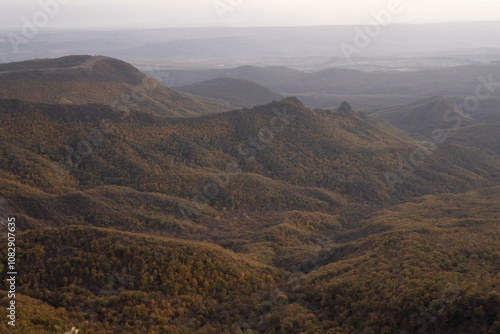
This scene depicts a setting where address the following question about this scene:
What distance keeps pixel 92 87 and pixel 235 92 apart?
274ft

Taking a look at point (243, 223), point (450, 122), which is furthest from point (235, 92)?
point (243, 223)

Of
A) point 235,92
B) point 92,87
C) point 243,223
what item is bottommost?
point 243,223

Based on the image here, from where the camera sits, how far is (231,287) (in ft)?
A: 95.1

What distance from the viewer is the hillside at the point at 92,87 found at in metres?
82.1

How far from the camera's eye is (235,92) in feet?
564

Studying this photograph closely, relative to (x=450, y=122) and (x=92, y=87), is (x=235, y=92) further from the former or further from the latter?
(x=450, y=122)

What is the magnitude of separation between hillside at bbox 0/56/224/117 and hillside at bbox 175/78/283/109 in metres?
39.0

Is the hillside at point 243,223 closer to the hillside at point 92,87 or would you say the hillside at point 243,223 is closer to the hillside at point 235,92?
the hillside at point 92,87

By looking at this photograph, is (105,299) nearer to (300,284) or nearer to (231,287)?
(231,287)

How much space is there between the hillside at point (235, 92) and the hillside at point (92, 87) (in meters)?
39.0

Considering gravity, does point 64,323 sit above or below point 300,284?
above

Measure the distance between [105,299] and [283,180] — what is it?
41431 mm

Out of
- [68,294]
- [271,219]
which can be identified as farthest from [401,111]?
[68,294]

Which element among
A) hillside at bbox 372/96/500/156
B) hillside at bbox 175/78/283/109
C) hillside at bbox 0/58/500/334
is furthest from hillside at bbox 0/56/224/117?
hillside at bbox 372/96/500/156
